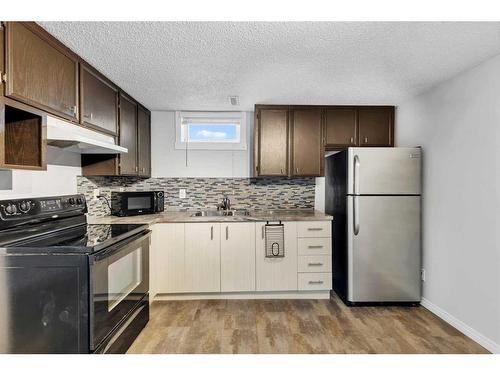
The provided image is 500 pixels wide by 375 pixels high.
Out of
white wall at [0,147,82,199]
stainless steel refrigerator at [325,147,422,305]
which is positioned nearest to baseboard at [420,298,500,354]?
stainless steel refrigerator at [325,147,422,305]

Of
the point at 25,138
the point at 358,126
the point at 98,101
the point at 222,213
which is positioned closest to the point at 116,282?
the point at 25,138

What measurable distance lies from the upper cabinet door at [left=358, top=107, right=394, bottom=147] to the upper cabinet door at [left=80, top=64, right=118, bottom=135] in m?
2.55

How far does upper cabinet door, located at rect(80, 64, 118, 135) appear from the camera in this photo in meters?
2.10

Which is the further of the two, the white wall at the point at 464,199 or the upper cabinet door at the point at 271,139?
the upper cabinet door at the point at 271,139

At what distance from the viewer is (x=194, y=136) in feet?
11.6

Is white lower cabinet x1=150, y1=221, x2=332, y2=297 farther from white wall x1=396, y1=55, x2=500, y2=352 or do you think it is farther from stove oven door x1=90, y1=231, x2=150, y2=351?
white wall x1=396, y1=55, x2=500, y2=352

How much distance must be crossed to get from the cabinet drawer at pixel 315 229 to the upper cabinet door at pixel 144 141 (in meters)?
1.81

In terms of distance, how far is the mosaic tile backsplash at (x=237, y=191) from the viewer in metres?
3.52

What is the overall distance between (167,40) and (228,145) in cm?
179

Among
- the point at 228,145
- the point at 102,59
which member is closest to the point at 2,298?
the point at 102,59

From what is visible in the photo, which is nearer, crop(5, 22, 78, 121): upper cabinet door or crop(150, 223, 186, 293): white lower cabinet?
crop(5, 22, 78, 121): upper cabinet door

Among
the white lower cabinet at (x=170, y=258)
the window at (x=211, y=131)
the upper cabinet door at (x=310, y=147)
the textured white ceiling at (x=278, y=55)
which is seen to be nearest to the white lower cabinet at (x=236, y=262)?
the white lower cabinet at (x=170, y=258)

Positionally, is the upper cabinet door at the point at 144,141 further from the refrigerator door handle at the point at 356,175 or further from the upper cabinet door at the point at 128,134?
the refrigerator door handle at the point at 356,175

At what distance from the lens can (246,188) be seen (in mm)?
3553
